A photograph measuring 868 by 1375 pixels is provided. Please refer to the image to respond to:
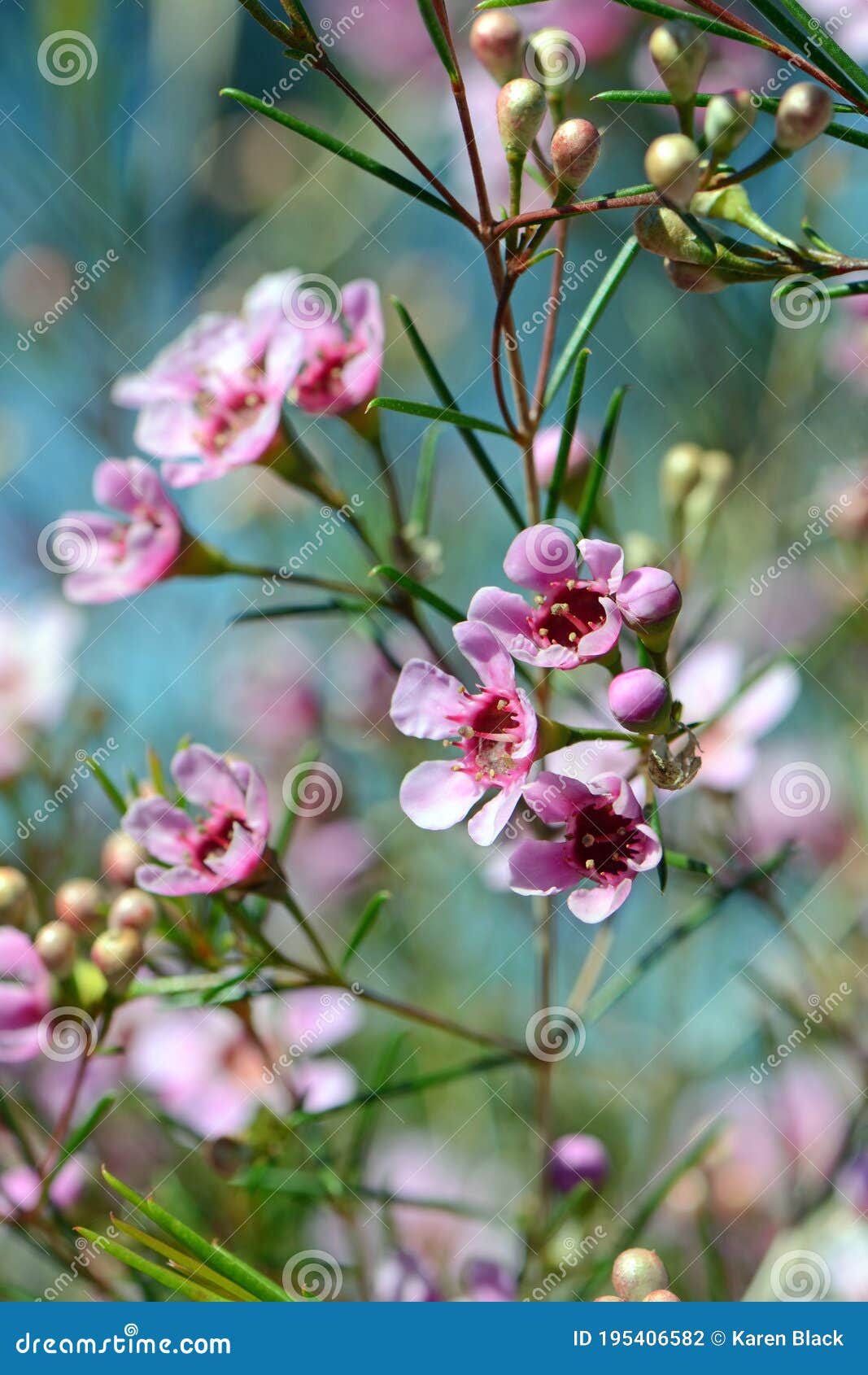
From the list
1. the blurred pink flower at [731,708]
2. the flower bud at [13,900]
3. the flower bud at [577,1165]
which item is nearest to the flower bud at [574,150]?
the blurred pink flower at [731,708]

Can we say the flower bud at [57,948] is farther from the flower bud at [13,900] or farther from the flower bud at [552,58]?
the flower bud at [552,58]

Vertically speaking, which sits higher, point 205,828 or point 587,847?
point 587,847

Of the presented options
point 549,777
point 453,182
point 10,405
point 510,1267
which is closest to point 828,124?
point 549,777

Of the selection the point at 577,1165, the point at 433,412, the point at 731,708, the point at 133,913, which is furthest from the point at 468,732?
the point at 577,1165

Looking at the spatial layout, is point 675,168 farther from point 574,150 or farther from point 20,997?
point 20,997

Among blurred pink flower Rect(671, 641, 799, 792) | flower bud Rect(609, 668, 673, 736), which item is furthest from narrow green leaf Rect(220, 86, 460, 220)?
blurred pink flower Rect(671, 641, 799, 792)

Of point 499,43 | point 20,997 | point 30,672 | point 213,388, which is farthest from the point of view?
point 30,672

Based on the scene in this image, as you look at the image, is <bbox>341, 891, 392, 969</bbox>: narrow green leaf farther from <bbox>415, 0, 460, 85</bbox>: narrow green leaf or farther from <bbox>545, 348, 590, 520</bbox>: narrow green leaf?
<bbox>415, 0, 460, 85</bbox>: narrow green leaf
